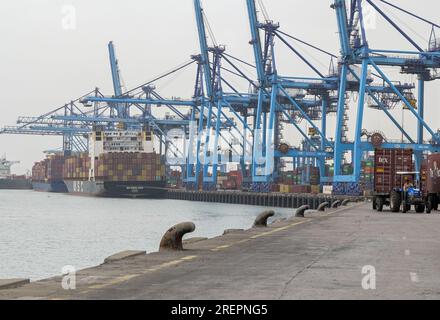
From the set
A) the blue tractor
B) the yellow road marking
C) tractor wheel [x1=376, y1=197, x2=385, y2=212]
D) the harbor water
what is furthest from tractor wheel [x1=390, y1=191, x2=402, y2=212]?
the yellow road marking

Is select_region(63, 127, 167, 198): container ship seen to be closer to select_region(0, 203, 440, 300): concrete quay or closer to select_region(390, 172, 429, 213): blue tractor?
select_region(390, 172, 429, 213): blue tractor

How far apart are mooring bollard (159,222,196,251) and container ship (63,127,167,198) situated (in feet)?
418

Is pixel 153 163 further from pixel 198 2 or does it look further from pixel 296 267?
pixel 296 267

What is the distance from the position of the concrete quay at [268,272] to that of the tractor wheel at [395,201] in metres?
23.9

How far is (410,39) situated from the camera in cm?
8606

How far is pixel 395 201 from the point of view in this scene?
49.8 meters

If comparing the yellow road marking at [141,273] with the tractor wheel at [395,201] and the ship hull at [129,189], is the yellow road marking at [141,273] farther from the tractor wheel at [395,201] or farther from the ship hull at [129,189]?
the ship hull at [129,189]

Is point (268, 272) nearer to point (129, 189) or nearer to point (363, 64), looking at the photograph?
point (363, 64)

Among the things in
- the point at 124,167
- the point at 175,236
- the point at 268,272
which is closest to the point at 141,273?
the point at 268,272

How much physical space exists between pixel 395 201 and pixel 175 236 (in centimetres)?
3069

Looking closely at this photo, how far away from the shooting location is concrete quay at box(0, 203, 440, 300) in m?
12.7
